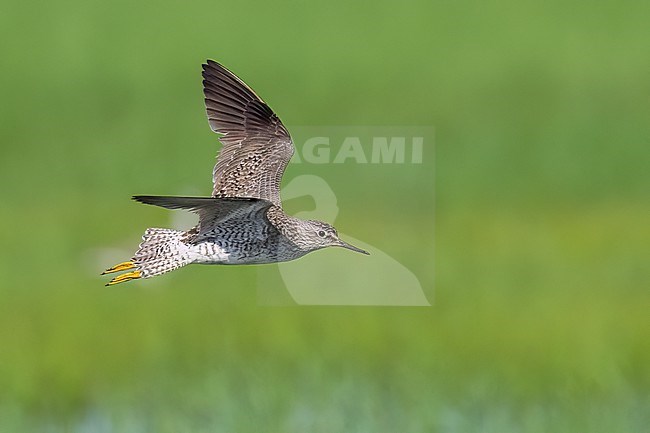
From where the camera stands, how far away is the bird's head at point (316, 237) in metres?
6.82

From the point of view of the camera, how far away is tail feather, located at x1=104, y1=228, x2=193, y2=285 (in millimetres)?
6422

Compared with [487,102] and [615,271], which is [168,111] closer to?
[487,102]

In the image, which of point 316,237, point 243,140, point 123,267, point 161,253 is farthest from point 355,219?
point 161,253

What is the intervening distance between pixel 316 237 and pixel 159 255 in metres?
0.80

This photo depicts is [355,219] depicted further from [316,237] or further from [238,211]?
[238,211]

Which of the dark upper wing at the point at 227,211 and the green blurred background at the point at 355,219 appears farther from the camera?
the green blurred background at the point at 355,219

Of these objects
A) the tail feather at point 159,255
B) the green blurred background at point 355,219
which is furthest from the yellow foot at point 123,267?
the green blurred background at point 355,219

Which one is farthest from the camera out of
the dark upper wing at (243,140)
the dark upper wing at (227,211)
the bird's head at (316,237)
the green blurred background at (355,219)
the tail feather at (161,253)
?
the green blurred background at (355,219)

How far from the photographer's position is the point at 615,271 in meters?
13.9

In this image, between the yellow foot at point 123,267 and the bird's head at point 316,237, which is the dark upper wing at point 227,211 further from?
the yellow foot at point 123,267

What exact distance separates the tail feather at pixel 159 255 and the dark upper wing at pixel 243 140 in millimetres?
547

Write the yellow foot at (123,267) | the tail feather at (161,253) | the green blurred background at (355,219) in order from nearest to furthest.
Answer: the tail feather at (161,253) → the yellow foot at (123,267) → the green blurred background at (355,219)

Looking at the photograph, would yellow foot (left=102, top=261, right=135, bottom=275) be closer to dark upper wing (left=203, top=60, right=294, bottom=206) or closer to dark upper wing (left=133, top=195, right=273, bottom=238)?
dark upper wing (left=133, top=195, right=273, bottom=238)

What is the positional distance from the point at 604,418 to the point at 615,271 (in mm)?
2878
